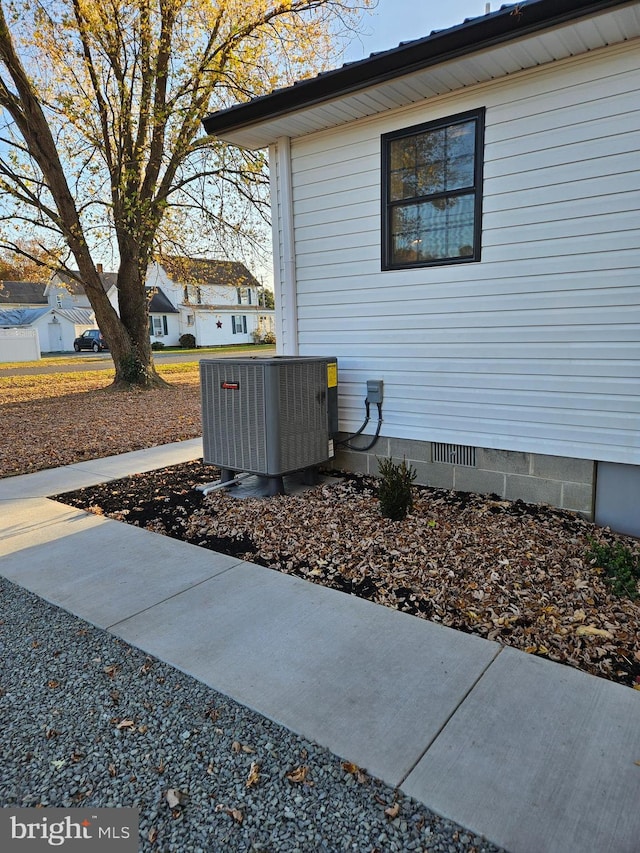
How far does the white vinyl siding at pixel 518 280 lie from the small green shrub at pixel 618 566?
2.50 ft

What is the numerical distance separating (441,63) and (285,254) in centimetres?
213

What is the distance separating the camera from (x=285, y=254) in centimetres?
537

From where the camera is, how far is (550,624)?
268 cm

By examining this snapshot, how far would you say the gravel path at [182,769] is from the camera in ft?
5.34

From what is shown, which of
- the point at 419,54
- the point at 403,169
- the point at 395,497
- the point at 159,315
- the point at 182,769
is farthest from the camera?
the point at 159,315

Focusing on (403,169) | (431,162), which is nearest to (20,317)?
(403,169)

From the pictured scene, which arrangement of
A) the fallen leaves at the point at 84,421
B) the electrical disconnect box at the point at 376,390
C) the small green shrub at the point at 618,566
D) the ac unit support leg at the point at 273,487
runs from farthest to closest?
the fallen leaves at the point at 84,421 → the electrical disconnect box at the point at 376,390 → the ac unit support leg at the point at 273,487 → the small green shrub at the point at 618,566

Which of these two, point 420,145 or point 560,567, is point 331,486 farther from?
point 420,145

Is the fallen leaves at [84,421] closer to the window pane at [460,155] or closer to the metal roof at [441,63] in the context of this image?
the metal roof at [441,63]

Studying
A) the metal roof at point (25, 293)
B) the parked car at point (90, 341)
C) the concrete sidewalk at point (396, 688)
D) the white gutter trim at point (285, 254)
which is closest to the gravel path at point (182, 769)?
the concrete sidewalk at point (396, 688)

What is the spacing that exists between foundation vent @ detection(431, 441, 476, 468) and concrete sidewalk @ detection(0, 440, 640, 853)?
1.95 meters

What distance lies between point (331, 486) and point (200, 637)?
2421mm

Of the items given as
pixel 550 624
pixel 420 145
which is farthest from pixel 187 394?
pixel 550 624

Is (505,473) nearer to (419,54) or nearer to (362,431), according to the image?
(362,431)
